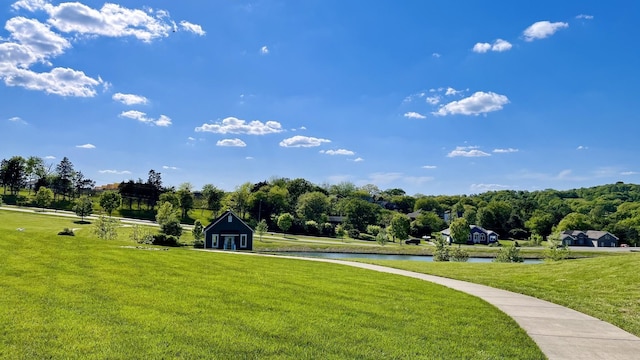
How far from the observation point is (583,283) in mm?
13938

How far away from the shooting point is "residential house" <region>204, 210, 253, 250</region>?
140 ft

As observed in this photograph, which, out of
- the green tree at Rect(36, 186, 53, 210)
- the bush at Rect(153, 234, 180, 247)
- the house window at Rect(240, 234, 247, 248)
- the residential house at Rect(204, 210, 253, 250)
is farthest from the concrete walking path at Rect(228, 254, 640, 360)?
the green tree at Rect(36, 186, 53, 210)

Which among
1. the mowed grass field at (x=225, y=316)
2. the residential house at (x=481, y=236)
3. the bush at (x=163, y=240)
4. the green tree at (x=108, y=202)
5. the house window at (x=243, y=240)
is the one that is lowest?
the residential house at (x=481, y=236)

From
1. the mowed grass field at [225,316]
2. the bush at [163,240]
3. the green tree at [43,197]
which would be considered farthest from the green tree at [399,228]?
the green tree at [43,197]

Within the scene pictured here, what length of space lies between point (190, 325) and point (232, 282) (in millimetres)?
4377

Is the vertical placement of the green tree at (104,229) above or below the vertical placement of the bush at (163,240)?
above

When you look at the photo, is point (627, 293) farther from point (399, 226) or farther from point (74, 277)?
point (399, 226)

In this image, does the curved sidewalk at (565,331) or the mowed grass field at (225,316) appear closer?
the mowed grass field at (225,316)

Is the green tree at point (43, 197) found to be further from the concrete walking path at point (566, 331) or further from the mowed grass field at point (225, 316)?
the concrete walking path at point (566, 331)

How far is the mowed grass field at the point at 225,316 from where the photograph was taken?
5.95 metres

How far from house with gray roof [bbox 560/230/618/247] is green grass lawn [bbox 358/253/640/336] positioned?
80551 millimetres

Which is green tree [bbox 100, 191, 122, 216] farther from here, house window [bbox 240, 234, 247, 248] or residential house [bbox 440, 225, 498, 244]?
residential house [bbox 440, 225, 498, 244]

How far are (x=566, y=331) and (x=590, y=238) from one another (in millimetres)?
97294

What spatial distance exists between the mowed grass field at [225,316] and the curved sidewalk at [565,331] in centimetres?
41
